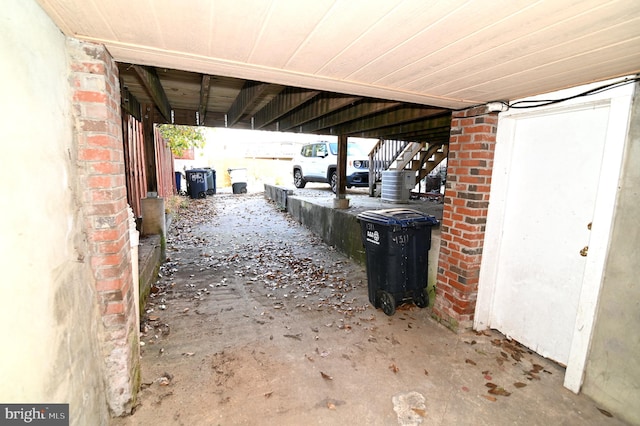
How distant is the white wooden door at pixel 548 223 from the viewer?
2.40 metres

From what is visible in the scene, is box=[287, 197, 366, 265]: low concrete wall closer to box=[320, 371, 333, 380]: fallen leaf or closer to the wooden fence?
box=[320, 371, 333, 380]: fallen leaf

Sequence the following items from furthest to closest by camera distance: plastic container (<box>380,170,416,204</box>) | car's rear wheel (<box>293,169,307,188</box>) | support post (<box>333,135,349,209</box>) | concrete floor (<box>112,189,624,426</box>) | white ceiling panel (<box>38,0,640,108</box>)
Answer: car's rear wheel (<box>293,169,307,188</box>) → plastic container (<box>380,170,416,204</box>) → support post (<box>333,135,349,209</box>) → concrete floor (<box>112,189,624,426</box>) → white ceiling panel (<box>38,0,640,108</box>)

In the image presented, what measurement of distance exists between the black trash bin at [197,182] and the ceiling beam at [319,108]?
24.5 feet

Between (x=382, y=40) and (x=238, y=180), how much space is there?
14.6m

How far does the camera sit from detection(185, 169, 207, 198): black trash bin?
12.9 meters

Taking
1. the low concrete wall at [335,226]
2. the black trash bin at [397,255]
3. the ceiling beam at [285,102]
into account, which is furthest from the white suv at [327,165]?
the black trash bin at [397,255]

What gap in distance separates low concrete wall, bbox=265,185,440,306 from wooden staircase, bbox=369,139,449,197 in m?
2.43

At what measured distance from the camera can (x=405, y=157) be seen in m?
9.01

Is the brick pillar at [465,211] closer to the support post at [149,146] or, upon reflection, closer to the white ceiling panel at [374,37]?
the white ceiling panel at [374,37]

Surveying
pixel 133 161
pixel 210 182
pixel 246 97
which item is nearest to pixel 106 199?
pixel 246 97

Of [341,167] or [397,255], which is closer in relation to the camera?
[397,255]

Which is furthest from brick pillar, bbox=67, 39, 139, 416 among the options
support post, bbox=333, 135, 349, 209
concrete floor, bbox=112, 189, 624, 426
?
support post, bbox=333, 135, 349, 209

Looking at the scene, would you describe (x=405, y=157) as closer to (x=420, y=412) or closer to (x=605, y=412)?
(x=605, y=412)

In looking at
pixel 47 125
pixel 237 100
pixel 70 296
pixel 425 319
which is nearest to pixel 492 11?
pixel 47 125
